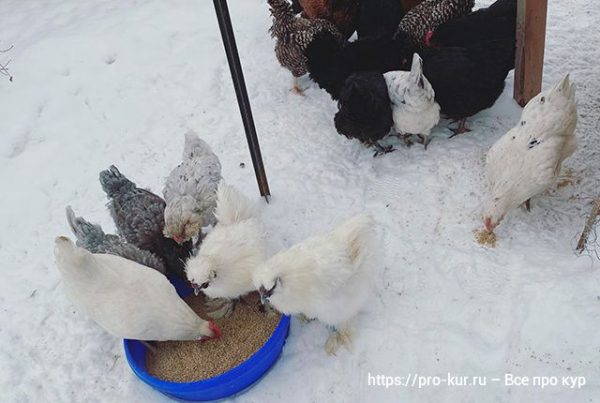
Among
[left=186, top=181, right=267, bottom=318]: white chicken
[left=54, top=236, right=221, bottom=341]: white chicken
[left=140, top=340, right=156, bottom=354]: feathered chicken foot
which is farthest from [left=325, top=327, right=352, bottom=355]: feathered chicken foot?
[left=140, top=340, right=156, bottom=354]: feathered chicken foot

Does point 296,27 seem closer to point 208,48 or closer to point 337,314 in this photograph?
point 208,48

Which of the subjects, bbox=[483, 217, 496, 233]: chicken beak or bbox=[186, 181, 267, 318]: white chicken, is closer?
bbox=[186, 181, 267, 318]: white chicken

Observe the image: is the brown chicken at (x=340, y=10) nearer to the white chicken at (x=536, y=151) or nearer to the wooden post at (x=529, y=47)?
the wooden post at (x=529, y=47)

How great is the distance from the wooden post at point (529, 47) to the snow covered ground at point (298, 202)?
0.58ft

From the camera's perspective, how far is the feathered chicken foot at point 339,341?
2.47 m

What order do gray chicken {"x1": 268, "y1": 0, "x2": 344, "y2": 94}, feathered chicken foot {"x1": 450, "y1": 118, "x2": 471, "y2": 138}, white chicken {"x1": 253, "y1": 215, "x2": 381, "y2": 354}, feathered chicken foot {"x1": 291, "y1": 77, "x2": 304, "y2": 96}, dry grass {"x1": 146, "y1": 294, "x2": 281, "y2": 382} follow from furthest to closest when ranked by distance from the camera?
feathered chicken foot {"x1": 291, "y1": 77, "x2": 304, "y2": 96}, gray chicken {"x1": 268, "y1": 0, "x2": 344, "y2": 94}, feathered chicken foot {"x1": 450, "y1": 118, "x2": 471, "y2": 138}, dry grass {"x1": 146, "y1": 294, "x2": 281, "y2": 382}, white chicken {"x1": 253, "y1": 215, "x2": 381, "y2": 354}

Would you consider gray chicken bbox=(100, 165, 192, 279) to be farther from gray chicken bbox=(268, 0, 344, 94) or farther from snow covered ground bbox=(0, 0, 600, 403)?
gray chicken bbox=(268, 0, 344, 94)

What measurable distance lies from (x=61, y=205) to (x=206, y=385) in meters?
1.95


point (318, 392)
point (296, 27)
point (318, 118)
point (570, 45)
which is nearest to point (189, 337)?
point (318, 392)

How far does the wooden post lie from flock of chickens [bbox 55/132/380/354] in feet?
5.87

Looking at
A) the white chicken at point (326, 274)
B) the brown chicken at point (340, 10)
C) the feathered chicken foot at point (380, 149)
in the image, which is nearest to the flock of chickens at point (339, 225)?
the white chicken at point (326, 274)

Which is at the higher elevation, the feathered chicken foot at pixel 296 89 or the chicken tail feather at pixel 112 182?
the chicken tail feather at pixel 112 182

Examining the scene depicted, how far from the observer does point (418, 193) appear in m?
3.10

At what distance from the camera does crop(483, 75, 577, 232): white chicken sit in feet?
8.47
